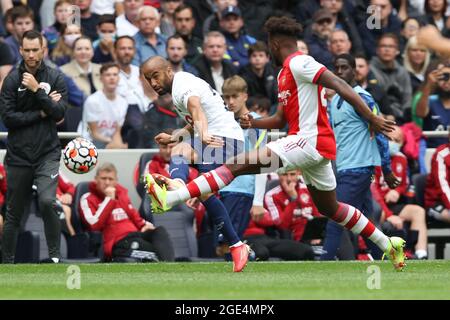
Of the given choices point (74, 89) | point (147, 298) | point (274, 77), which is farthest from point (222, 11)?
point (147, 298)

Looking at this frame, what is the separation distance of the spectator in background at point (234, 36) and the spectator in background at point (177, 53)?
52.4 inches

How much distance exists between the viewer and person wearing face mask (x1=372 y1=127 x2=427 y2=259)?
1808 centimetres

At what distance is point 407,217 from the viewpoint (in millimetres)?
18297

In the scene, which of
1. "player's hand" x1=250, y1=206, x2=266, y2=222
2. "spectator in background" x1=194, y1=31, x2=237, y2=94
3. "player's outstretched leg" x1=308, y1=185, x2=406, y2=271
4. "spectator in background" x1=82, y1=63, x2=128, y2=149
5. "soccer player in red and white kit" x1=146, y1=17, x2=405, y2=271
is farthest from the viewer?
"spectator in background" x1=194, y1=31, x2=237, y2=94

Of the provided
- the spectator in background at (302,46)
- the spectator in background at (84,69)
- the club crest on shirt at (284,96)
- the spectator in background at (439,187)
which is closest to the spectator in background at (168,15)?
the spectator in background at (84,69)

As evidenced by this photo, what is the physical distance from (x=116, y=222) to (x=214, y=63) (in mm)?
4164

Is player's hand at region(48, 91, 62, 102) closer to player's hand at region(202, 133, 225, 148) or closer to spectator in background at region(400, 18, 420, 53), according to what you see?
player's hand at region(202, 133, 225, 148)

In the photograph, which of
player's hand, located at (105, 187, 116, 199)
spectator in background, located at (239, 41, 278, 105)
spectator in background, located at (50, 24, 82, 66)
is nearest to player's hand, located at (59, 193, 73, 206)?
player's hand, located at (105, 187, 116, 199)

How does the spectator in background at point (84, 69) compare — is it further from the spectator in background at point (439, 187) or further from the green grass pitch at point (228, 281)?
the green grass pitch at point (228, 281)

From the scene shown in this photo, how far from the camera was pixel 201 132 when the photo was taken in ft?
40.7

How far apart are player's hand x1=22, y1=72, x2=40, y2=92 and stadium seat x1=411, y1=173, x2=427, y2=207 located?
6.06 m

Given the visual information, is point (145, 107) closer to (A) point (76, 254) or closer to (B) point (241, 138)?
(A) point (76, 254)

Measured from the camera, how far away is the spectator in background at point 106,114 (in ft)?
61.2

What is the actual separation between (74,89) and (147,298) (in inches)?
361
